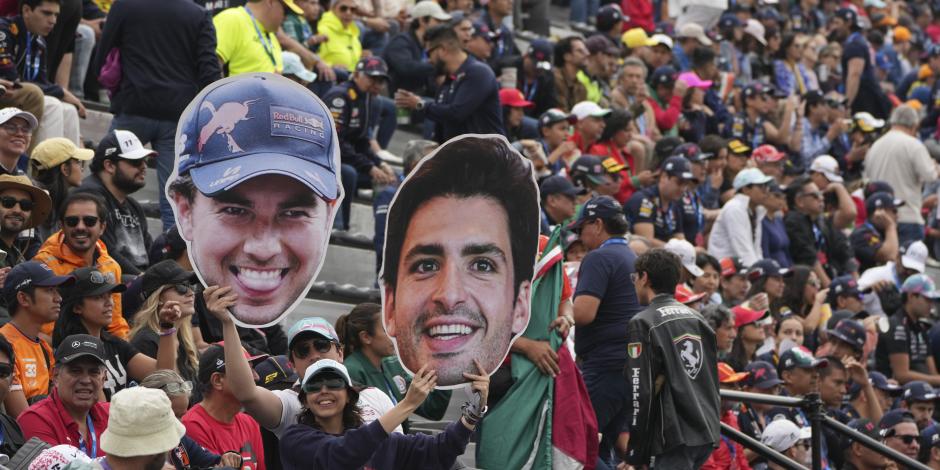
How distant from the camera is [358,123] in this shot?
11352 mm

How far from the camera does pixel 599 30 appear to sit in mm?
18391

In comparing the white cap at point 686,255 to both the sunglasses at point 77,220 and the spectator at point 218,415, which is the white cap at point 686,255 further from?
the spectator at point 218,415

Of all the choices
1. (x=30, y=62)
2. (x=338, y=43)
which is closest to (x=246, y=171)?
(x=30, y=62)

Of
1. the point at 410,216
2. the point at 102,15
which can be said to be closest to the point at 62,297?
the point at 410,216

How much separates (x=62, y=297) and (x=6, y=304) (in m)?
0.31

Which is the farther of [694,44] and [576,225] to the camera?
[694,44]

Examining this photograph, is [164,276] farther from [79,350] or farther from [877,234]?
[877,234]

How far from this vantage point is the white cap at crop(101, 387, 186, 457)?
17.8 feet

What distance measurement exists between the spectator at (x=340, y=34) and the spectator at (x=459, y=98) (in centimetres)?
218

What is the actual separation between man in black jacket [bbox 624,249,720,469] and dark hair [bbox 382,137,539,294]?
2.95 ft

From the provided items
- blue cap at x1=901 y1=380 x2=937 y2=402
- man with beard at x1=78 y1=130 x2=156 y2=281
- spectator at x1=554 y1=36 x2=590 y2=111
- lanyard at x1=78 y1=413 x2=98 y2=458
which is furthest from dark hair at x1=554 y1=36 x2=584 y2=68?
lanyard at x1=78 y1=413 x2=98 y2=458

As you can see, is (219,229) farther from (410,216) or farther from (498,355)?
(498,355)

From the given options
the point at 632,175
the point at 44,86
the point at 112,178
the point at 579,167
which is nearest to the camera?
the point at 112,178

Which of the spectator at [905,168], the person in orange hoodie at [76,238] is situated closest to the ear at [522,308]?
the person in orange hoodie at [76,238]
